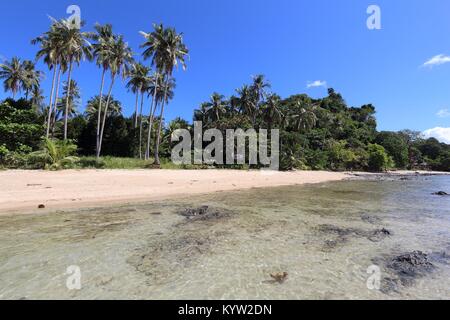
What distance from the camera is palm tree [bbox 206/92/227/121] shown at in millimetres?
50719

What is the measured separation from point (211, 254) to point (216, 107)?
4521 cm

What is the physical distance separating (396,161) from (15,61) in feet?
245

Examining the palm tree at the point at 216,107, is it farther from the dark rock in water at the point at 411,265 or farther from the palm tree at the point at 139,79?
the dark rock in water at the point at 411,265

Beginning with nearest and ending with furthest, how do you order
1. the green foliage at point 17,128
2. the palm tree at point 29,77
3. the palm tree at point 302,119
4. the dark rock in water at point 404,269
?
the dark rock in water at point 404,269
the green foliage at point 17,128
the palm tree at point 29,77
the palm tree at point 302,119

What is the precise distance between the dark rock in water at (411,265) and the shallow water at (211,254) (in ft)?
0.48

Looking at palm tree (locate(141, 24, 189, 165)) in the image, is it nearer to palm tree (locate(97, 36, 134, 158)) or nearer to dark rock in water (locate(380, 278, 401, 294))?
palm tree (locate(97, 36, 134, 158))

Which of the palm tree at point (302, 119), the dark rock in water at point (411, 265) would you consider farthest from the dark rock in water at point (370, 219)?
the palm tree at point (302, 119)

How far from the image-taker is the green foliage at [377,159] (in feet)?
186

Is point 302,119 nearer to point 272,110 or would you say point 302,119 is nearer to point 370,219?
point 272,110

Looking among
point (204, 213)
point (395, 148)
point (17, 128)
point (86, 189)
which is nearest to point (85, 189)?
point (86, 189)

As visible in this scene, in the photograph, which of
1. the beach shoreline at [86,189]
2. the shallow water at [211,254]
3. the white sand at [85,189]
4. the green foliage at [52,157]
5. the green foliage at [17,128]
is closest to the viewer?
the shallow water at [211,254]

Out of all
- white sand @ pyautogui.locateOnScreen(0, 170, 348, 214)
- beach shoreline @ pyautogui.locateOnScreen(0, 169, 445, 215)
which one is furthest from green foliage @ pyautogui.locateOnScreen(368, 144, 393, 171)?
white sand @ pyautogui.locateOnScreen(0, 170, 348, 214)

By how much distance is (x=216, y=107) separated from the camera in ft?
166

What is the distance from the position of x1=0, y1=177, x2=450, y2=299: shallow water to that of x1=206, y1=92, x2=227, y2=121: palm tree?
4013 centimetres
